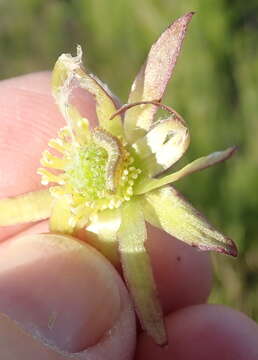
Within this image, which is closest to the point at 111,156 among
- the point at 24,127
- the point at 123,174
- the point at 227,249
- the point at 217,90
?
the point at 123,174

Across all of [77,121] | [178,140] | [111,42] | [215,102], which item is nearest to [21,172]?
[77,121]

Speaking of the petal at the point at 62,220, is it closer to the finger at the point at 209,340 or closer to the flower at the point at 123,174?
the flower at the point at 123,174

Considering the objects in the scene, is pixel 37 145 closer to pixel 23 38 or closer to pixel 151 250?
pixel 151 250

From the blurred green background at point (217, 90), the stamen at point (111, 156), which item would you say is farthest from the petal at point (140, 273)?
the blurred green background at point (217, 90)

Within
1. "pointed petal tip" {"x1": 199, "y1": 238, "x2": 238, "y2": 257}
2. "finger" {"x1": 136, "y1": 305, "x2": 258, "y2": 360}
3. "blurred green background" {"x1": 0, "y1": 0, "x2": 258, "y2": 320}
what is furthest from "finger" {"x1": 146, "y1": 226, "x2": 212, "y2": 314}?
"blurred green background" {"x1": 0, "y1": 0, "x2": 258, "y2": 320}

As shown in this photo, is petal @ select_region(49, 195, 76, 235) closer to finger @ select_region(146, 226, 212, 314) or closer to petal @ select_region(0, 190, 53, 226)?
petal @ select_region(0, 190, 53, 226)

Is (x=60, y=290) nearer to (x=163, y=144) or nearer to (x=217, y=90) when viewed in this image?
(x=163, y=144)
